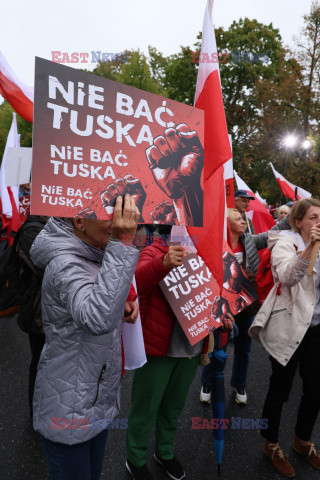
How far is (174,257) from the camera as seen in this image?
1745 millimetres

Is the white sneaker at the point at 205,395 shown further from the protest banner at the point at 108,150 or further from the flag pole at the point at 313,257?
the protest banner at the point at 108,150

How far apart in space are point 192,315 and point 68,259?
912 mm

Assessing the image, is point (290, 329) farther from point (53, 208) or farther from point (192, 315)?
point (53, 208)

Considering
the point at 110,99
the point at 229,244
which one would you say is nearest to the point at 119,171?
the point at 110,99

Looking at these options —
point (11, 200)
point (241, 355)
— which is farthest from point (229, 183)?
point (11, 200)

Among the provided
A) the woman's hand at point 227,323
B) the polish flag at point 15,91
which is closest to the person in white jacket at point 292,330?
the woman's hand at point 227,323

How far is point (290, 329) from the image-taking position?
7.43 ft

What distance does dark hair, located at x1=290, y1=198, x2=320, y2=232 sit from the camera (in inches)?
92.0

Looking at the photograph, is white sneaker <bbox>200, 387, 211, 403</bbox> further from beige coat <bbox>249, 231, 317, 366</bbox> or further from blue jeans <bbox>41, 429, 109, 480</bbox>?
blue jeans <bbox>41, 429, 109, 480</bbox>

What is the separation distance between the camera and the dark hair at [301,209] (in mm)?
2336

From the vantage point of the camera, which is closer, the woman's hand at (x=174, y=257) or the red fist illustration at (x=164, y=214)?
the red fist illustration at (x=164, y=214)

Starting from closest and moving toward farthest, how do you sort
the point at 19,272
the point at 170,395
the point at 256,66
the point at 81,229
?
the point at 81,229 < the point at 170,395 < the point at 19,272 < the point at 256,66

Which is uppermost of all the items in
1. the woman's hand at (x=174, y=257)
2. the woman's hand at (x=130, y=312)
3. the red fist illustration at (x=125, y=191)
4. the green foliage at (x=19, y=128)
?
the green foliage at (x=19, y=128)

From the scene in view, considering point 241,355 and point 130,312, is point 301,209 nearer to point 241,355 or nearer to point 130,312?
point 130,312
